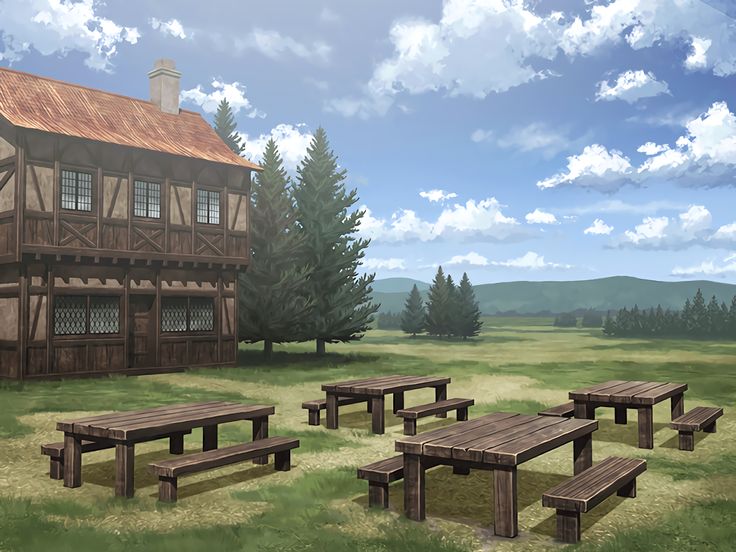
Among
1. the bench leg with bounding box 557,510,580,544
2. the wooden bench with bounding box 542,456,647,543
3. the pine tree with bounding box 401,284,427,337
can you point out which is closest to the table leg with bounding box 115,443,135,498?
the wooden bench with bounding box 542,456,647,543

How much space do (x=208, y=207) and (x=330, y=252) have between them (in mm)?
7320

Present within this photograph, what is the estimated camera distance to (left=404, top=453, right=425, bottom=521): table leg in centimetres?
724

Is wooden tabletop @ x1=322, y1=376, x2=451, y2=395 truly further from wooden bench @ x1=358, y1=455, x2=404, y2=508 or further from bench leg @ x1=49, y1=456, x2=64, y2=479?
bench leg @ x1=49, y1=456, x2=64, y2=479

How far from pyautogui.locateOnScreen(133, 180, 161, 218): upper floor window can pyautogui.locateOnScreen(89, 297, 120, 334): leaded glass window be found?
3014 millimetres

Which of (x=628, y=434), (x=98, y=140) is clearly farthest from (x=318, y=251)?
(x=628, y=434)

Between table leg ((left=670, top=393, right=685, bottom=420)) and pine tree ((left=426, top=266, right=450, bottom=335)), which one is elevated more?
pine tree ((left=426, top=266, right=450, bottom=335))

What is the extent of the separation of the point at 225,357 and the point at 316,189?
939 centimetres

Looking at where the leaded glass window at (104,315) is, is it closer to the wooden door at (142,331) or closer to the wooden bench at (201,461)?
the wooden door at (142,331)

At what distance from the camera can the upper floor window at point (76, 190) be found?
22047mm

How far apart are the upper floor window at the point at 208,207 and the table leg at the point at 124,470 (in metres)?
17.9

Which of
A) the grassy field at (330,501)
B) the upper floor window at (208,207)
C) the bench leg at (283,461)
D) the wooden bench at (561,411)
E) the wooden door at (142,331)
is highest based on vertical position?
the upper floor window at (208,207)

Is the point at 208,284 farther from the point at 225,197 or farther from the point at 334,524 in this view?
the point at 334,524

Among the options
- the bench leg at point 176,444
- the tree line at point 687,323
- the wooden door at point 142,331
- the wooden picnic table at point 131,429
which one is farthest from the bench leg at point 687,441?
the tree line at point 687,323

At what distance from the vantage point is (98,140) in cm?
2220
